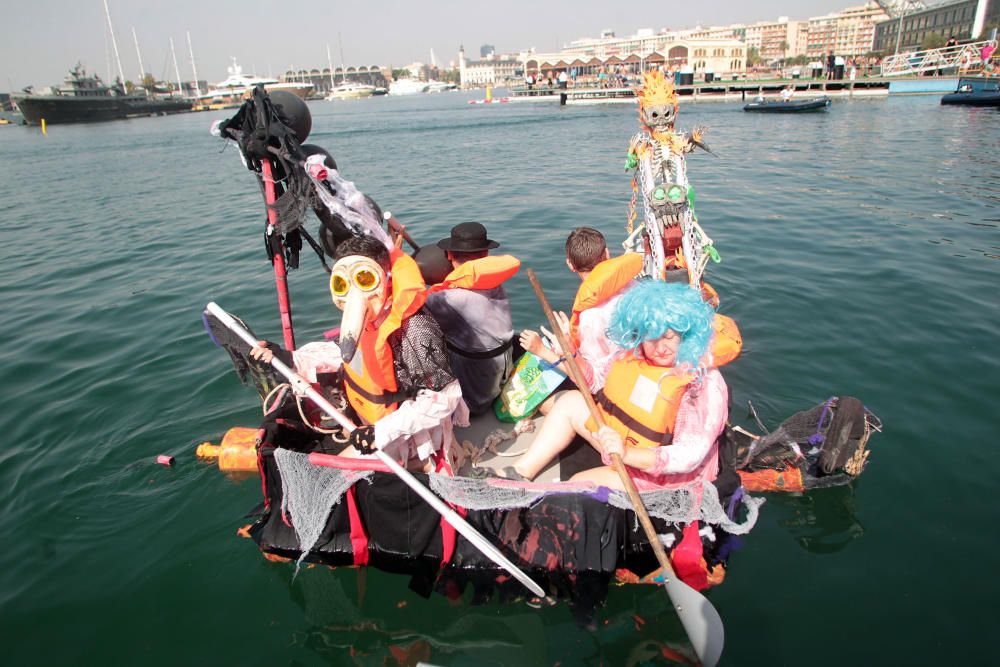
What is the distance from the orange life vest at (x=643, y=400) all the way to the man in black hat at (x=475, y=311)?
1.15 meters

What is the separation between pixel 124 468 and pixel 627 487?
4668 millimetres

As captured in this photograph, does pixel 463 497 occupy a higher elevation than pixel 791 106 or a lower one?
lower

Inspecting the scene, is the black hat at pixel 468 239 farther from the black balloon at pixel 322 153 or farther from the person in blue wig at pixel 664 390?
the person in blue wig at pixel 664 390

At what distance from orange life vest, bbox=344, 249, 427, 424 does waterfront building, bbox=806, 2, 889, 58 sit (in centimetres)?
14668

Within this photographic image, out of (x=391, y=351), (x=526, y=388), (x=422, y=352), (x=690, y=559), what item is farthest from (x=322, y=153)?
(x=690, y=559)

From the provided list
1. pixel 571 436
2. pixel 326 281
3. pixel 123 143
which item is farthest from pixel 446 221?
pixel 123 143

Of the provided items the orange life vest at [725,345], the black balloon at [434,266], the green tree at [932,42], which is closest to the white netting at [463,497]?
the orange life vest at [725,345]

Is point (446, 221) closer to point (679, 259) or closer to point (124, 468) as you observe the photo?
point (679, 259)

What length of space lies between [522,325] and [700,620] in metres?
5.23

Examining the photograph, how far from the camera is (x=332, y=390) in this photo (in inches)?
169

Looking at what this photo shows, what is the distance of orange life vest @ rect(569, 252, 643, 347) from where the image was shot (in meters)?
3.92

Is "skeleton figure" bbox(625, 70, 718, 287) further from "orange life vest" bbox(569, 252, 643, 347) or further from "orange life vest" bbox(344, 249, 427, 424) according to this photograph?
"orange life vest" bbox(344, 249, 427, 424)

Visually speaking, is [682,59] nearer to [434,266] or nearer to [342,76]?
[434,266]

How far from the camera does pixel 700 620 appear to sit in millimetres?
2828
